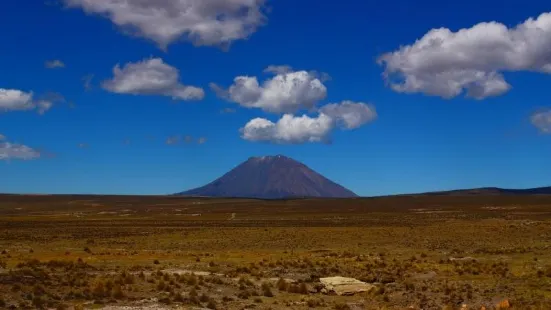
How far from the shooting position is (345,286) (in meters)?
28.4

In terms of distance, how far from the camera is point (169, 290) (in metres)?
26.1

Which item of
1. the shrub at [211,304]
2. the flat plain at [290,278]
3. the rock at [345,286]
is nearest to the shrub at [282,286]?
the flat plain at [290,278]

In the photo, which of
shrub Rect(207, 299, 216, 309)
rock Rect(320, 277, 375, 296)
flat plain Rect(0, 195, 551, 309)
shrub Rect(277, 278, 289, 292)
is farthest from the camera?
shrub Rect(277, 278, 289, 292)

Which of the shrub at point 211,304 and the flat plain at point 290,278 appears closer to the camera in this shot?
the shrub at point 211,304

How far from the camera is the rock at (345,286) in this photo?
27764mm

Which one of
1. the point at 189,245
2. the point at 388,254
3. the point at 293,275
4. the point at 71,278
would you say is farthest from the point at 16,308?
the point at 189,245

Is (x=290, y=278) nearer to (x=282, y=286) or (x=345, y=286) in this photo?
(x=282, y=286)

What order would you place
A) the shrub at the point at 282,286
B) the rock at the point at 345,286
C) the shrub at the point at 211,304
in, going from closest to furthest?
1. the shrub at the point at 211,304
2. the rock at the point at 345,286
3. the shrub at the point at 282,286

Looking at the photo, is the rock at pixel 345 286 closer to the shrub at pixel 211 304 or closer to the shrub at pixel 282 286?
the shrub at pixel 282 286

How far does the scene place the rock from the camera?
27.8 m

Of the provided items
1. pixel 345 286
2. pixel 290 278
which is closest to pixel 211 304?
pixel 345 286

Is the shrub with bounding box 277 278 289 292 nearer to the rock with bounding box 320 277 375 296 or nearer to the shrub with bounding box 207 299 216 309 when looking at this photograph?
the rock with bounding box 320 277 375 296

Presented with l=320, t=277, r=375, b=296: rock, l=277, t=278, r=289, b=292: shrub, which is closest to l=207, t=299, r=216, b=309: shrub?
l=277, t=278, r=289, b=292: shrub

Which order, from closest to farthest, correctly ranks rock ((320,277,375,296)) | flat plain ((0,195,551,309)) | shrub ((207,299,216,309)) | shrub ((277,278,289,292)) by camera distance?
shrub ((207,299,216,309)) → flat plain ((0,195,551,309)) → rock ((320,277,375,296)) → shrub ((277,278,289,292))
